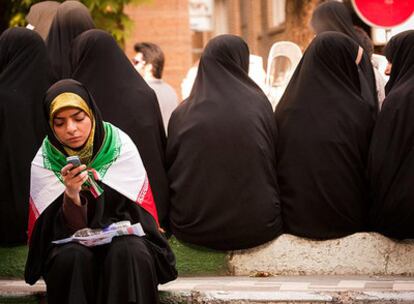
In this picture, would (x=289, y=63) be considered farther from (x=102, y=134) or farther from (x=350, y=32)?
(x=102, y=134)

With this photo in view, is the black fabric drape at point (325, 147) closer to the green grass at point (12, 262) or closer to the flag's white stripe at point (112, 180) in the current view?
the flag's white stripe at point (112, 180)

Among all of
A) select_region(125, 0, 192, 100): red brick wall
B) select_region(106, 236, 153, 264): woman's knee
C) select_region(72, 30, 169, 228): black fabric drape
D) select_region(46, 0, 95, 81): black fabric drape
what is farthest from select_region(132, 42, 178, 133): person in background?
select_region(125, 0, 192, 100): red brick wall

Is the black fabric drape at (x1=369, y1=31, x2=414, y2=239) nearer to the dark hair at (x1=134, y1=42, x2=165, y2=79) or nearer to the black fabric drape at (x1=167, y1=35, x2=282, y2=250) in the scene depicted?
the black fabric drape at (x1=167, y1=35, x2=282, y2=250)

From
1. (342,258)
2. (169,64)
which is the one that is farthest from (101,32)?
(169,64)

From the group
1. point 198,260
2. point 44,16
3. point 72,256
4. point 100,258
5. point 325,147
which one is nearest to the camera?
point 72,256

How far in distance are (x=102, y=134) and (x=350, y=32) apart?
3339 millimetres

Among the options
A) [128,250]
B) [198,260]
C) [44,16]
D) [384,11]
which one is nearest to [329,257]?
[198,260]

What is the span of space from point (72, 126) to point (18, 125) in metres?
1.36

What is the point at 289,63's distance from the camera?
10719 mm

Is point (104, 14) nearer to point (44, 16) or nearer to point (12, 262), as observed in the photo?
point (44, 16)

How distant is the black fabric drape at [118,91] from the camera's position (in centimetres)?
803

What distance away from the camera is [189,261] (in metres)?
7.92

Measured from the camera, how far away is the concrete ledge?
7730mm

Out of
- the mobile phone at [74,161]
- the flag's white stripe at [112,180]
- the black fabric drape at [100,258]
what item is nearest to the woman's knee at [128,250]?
the black fabric drape at [100,258]
